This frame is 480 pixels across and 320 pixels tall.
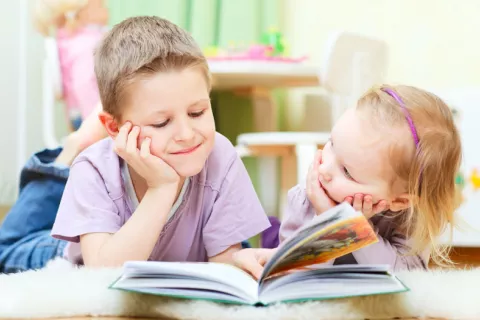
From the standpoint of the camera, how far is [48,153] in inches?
62.3

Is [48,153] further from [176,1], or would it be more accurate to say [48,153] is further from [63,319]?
[176,1]

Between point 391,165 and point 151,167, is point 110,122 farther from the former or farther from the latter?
point 391,165

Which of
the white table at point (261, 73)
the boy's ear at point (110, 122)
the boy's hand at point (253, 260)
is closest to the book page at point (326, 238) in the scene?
the boy's hand at point (253, 260)

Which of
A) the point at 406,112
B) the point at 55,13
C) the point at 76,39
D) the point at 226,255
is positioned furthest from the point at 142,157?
the point at 55,13

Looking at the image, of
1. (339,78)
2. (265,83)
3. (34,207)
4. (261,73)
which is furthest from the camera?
(265,83)

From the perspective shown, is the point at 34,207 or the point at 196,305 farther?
the point at 34,207

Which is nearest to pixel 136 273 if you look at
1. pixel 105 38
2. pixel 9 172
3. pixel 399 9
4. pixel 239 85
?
pixel 105 38

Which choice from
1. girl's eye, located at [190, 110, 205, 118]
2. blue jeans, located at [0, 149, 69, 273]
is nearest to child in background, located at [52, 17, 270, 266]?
girl's eye, located at [190, 110, 205, 118]

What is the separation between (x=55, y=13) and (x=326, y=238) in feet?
7.79

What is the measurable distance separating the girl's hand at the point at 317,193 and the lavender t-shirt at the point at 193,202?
0.53 ft

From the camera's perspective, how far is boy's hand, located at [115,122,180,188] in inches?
38.0

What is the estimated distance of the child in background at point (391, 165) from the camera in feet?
3.09

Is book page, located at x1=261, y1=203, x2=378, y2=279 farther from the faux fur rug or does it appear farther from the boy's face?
the boy's face

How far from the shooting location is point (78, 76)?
2516 millimetres
